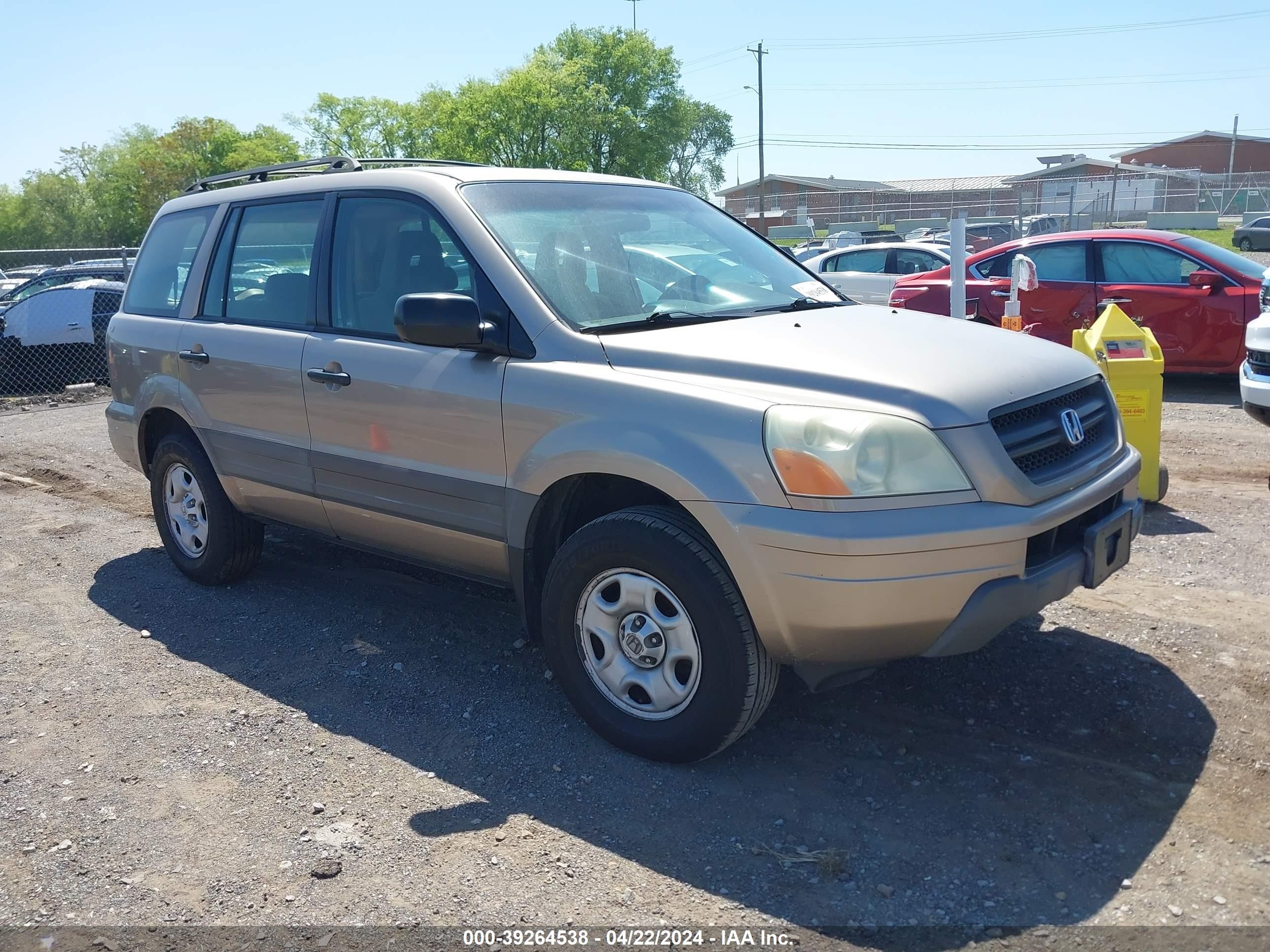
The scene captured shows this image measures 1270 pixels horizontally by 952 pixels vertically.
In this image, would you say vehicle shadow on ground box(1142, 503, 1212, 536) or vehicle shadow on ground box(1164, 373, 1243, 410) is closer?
vehicle shadow on ground box(1142, 503, 1212, 536)

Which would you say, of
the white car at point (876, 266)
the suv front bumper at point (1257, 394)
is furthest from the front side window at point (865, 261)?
the suv front bumper at point (1257, 394)

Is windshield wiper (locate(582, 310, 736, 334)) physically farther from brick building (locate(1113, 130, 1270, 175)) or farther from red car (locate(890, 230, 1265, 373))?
brick building (locate(1113, 130, 1270, 175))

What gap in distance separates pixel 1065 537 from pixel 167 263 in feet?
15.4

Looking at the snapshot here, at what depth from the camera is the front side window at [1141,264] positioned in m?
10.2

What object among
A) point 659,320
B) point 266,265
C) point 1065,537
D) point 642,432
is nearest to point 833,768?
point 1065,537

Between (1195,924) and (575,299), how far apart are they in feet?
8.88

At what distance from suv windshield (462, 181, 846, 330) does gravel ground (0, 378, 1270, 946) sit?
155 centimetres

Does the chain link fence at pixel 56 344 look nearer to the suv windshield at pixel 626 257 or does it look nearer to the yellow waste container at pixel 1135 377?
the suv windshield at pixel 626 257

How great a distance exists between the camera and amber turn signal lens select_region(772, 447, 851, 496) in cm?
307

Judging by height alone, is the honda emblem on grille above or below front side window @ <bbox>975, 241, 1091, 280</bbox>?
below

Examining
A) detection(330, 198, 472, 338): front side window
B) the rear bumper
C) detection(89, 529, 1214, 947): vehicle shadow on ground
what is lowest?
detection(89, 529, 1214, 947): vehicle shadow on ground

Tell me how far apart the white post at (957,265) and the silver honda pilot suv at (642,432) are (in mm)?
2722

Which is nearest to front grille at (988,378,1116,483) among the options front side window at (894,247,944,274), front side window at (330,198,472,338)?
front side window at (330,198,472,338)

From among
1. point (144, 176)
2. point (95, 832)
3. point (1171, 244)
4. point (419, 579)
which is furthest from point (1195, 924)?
point (144, 176)
